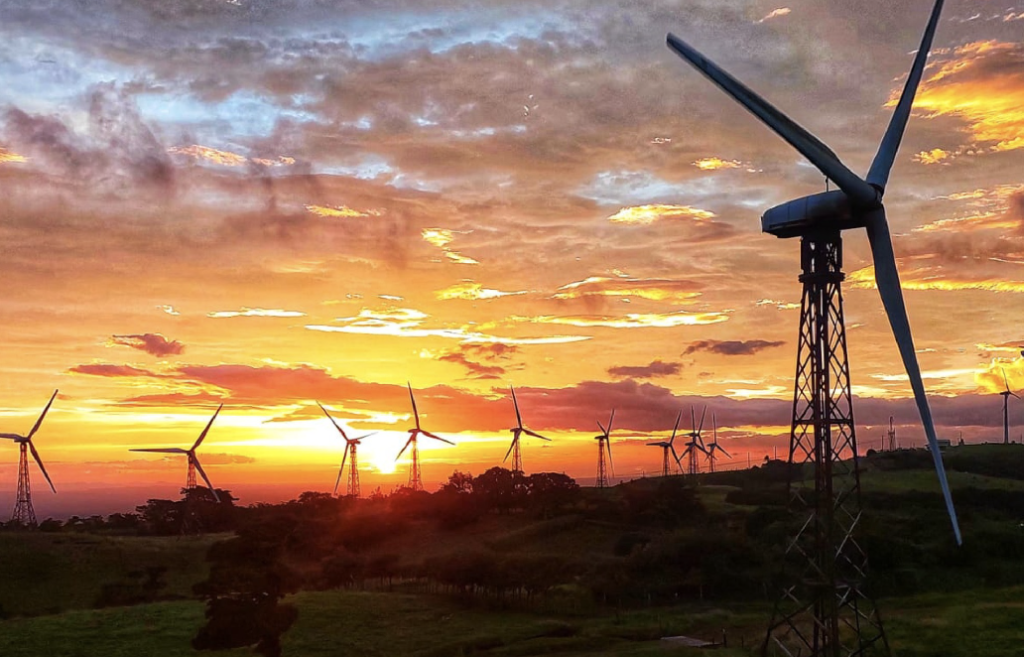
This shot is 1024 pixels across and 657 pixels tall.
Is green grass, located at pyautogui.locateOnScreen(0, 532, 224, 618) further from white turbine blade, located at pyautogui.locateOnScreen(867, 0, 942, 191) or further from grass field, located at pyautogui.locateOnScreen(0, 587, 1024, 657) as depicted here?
white turbine blade, located at pyautogui.locateOnScreen(867, 0, 942, 191)

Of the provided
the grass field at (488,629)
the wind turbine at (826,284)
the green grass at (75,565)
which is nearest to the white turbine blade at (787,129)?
the wind turbine at (826,284)

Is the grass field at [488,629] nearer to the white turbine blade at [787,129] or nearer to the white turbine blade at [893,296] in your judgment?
the white turbine blade at [893,296]

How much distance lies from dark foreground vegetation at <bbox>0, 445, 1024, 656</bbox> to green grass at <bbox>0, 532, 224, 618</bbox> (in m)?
0.34

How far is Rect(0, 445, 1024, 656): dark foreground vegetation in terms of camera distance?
69250 millimetres

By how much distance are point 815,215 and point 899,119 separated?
1036cm

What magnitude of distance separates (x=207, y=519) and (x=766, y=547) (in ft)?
404

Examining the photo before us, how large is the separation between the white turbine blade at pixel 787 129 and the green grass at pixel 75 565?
341 feet

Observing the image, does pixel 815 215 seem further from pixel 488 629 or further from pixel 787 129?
pixel 488 629

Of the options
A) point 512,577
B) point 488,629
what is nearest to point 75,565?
point 512,577

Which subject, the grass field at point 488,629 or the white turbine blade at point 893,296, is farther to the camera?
the grass field at point 488,629

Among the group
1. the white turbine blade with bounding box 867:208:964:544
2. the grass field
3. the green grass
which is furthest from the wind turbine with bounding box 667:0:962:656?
the green grass

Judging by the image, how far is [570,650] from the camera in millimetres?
70688

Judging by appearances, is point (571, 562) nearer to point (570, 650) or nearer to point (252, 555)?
point (570, 650)

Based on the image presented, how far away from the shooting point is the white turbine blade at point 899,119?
158 feet
